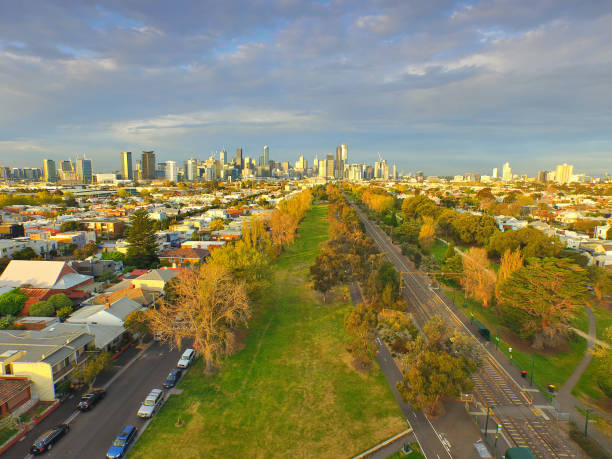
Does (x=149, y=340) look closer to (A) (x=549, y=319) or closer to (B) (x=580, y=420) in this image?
(B) (x=580, y=420)

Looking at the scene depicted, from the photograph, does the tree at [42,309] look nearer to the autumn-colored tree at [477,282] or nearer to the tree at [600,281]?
the autumn-colored tree at [477,282]

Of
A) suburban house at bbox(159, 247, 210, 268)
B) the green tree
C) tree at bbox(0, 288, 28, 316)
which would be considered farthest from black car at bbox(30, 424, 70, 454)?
suburban house at bbox(159, 247, 210, 268)

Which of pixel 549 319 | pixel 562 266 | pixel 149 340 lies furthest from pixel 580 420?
pixel 149 340

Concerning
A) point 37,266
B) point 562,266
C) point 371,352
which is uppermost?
point 562,266

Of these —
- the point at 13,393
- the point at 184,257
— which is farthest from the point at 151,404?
the point at 184,257

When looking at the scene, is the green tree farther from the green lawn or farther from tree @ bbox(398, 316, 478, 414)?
the green lawn

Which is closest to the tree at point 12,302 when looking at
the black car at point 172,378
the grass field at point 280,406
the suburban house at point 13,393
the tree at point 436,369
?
the suburban house at point 13,393

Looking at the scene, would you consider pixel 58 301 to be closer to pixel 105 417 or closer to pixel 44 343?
pixel 44 343
